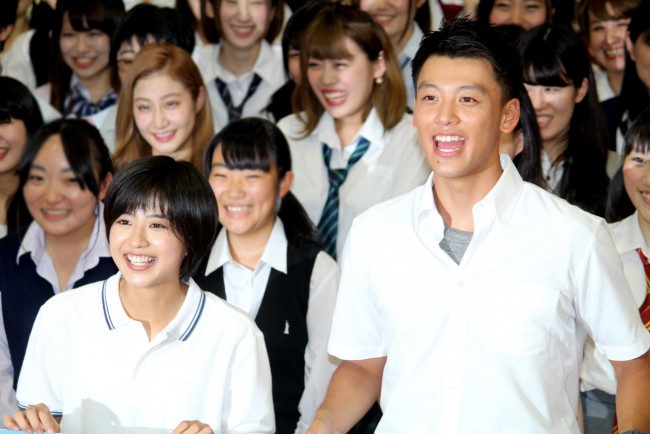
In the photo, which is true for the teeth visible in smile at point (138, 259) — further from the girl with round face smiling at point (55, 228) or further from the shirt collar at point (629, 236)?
the shirt collar at point (629, 236)

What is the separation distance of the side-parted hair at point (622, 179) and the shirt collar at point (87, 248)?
1614mm

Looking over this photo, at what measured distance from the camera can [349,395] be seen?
2.38 meters

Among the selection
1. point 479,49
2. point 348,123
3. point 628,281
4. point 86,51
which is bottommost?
point 628,281

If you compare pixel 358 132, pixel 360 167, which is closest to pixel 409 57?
pixel 358 132

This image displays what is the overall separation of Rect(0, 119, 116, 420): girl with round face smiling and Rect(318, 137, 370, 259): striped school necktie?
79cm

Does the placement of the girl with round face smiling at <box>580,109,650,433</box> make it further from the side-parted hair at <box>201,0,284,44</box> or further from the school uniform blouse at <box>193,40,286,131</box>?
the side-parted hair at <box>201,0,284,44</box>

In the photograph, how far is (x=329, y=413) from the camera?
7.62 ft

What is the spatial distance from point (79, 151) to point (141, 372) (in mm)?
1250

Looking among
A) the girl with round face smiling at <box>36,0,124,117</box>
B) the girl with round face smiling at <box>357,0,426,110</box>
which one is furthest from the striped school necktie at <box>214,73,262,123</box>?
the girl with round face smiling at <box>357,0,426,110</box>

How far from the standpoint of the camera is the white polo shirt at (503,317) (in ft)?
7.16

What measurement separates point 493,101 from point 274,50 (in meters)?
2.60

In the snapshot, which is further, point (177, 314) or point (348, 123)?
point (348, 123)

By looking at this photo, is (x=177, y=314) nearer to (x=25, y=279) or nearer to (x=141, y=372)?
(x=141, y=372)

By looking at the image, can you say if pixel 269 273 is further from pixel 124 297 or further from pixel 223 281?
pixel 124 297
